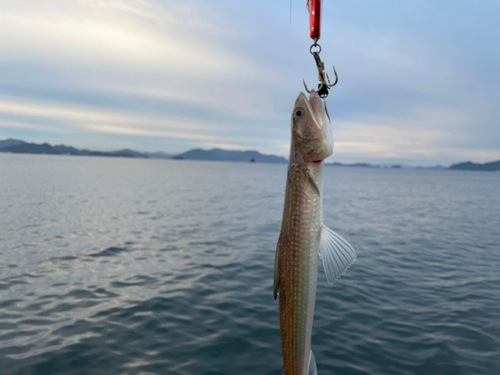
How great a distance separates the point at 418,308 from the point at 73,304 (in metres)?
13.0

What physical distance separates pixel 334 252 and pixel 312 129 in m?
1.45

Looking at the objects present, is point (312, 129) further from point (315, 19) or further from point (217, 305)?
point (217, 305)

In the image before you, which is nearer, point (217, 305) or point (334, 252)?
point (334, 252)

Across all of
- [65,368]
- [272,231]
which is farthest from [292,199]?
[272,231]

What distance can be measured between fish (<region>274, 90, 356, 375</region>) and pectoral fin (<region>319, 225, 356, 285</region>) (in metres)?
0.01

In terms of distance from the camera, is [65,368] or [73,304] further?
[73,304]

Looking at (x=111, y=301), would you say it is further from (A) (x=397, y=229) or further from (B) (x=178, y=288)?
(A) (x=397, y=229)

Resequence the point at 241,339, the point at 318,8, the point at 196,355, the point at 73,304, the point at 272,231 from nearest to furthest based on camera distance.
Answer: the point at 318,8 → the point at 196,355 → the point at 241,339 → the point at 73,304 → the point at 272,231

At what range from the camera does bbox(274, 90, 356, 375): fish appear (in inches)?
141

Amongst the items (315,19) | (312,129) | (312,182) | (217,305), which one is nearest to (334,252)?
(312,182)

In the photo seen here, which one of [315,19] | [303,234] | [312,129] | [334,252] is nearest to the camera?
[312,129]

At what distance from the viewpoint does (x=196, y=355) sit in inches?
366

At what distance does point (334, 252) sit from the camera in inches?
151

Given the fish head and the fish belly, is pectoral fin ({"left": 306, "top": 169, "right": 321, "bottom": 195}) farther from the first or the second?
the fish head
